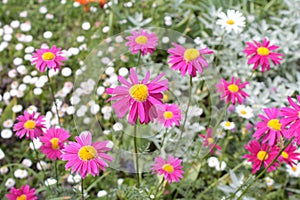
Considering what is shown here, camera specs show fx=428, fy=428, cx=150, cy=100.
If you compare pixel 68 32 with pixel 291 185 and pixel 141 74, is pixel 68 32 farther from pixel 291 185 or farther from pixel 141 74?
pixel 291 185

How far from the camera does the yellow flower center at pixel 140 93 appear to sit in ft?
2.79

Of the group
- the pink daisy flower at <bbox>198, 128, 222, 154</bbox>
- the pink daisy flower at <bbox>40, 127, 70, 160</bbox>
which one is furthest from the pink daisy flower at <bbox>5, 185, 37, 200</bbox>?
the pink daisy flower at <bbox>198, 128, 222, 154</bbox>

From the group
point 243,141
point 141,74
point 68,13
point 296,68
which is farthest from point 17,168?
point 296,68

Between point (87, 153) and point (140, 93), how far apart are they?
19cm

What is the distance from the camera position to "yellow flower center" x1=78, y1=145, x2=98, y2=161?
3.00ft

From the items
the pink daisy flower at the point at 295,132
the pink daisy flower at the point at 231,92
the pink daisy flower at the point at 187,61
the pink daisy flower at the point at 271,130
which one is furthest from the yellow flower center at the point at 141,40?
the pink daisy flower at the point at 295,132

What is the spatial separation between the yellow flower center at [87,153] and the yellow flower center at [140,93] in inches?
6.4

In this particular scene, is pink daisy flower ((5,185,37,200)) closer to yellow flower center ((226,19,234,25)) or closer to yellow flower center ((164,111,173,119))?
yellow flower center ((164,111,173,119))

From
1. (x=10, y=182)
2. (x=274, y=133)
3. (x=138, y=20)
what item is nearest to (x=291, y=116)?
(x=274, y=133)

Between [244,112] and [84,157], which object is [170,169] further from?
[244,112]

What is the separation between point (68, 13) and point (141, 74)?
0.73m

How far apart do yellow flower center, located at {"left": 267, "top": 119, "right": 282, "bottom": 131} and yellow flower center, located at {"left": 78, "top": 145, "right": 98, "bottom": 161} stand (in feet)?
1.40

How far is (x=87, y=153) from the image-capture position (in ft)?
3.01

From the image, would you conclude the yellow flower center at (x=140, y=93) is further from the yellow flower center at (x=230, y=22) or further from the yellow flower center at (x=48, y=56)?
the yellow flower center at (x=230, y=22)
